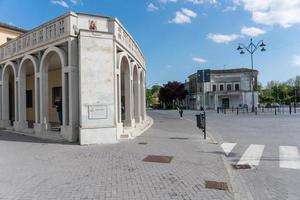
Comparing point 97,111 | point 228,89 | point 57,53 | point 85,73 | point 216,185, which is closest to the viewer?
point 216,185

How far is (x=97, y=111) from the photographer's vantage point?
12031 millimetres

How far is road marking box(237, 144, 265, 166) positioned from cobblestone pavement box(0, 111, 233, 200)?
798mm

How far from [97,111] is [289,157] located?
7039mm

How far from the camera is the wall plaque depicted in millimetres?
11930

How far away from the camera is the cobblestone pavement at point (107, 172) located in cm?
570

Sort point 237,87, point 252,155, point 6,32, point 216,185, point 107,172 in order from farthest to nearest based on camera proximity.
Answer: point 237,87 < point 6,32 < point 252,155 < point 107,172 < point 216,185

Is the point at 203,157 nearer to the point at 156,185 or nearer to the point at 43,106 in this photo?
the point at 156,185

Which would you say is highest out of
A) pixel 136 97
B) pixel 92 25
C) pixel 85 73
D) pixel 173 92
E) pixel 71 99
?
pixel 92 25

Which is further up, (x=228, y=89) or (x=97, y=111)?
(x=228, y=89)

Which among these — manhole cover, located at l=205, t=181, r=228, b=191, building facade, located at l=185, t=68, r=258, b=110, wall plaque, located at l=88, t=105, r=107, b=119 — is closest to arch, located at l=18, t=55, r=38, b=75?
wall plaque, located at l=88, t=105, r=107, b=119

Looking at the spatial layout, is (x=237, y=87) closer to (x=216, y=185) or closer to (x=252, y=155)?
(x=252, y=155)

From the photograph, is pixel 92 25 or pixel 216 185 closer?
pixel 216 185

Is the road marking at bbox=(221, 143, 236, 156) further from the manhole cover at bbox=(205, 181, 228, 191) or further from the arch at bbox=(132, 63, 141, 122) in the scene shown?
the arch at bbox=(132, 63, 141, 122)

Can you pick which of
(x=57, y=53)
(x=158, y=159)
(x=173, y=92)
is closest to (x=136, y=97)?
(x=57, y=53)
